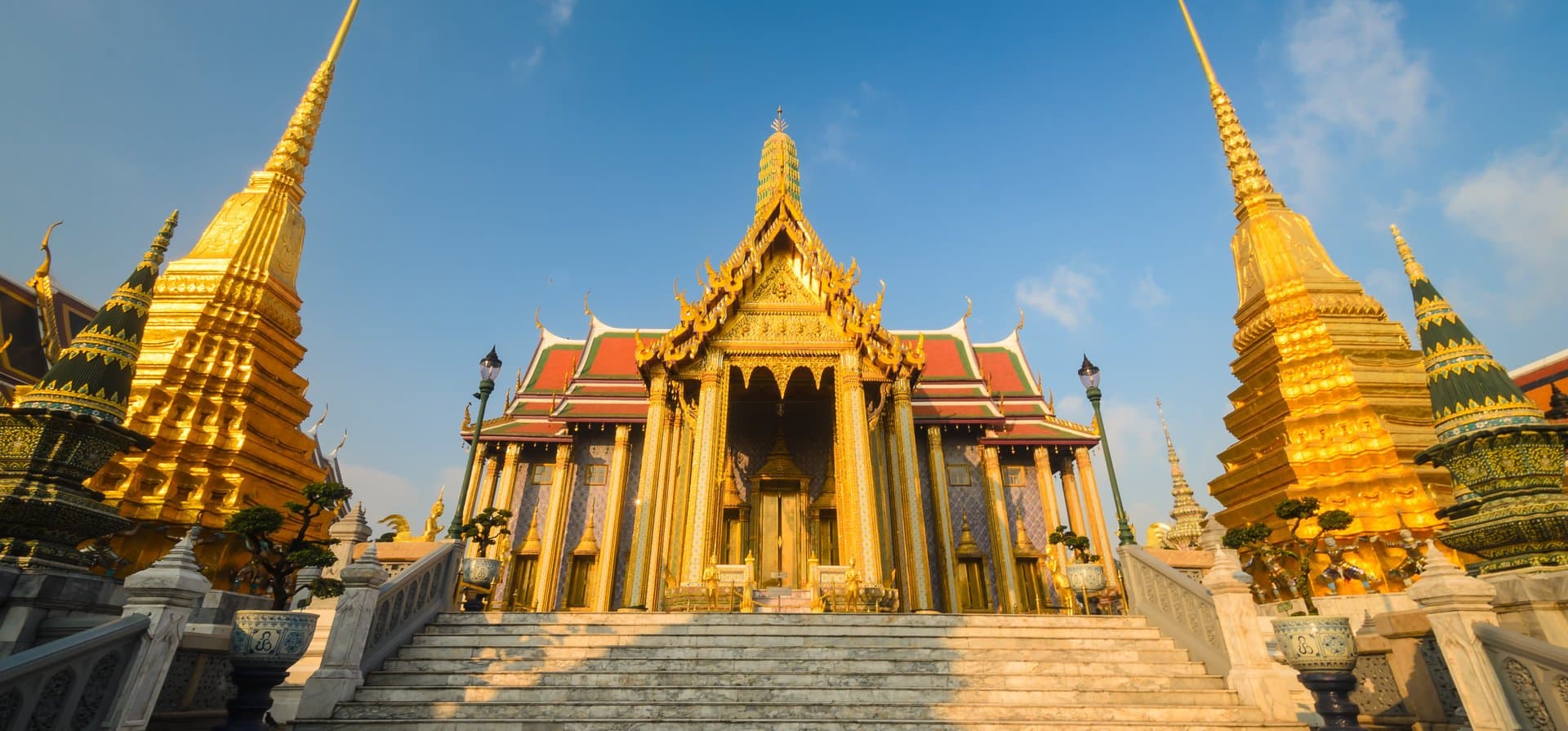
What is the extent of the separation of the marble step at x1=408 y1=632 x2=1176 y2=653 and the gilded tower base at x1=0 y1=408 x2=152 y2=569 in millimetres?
3210

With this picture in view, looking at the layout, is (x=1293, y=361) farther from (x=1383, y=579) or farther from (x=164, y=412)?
(x=164, y=412)

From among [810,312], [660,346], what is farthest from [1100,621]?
[660,346]

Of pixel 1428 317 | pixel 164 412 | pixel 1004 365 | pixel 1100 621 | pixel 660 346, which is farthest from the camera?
pixel 1004 365

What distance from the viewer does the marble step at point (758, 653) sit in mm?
6980

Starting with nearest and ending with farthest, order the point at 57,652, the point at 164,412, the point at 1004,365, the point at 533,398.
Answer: the point at 57,652, the point at 164,412, the point at 533,398, the point at 1004,365

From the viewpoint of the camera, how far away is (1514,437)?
5.21m

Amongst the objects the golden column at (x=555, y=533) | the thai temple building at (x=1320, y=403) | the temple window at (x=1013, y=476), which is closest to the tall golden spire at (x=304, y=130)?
the golden column at (x=555, y=533)

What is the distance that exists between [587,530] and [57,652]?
13.3m

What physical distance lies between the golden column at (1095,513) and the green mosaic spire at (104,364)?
17.9m

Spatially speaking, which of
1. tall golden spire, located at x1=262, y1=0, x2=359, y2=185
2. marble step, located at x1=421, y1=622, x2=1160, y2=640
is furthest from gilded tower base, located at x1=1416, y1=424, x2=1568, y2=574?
tall golden spire, located at x1=262, y1=0, x2=359, y2=185

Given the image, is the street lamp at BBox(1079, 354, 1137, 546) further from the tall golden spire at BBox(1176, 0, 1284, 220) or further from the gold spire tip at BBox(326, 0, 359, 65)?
the gold spire tip at BBox(326, 0, 359, 65)

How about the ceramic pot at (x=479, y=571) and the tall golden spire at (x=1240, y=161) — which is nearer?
the ceramic pot at (x=479, y=571)

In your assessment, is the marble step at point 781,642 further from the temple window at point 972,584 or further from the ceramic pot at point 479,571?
the temple window at point 972,584

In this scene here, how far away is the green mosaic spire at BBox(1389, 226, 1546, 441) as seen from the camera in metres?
5.43
